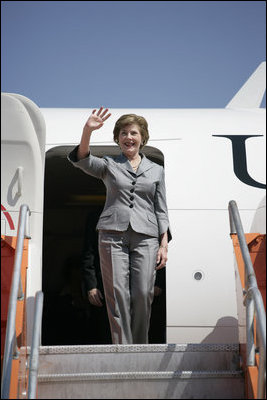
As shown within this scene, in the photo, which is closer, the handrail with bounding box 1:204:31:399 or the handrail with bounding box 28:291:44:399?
the handrail with bounding box 28:291:44:399

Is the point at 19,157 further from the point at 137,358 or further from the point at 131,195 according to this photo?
the point at 137,358

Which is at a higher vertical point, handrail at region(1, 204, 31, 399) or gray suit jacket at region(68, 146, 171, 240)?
gray suit jacket at region(68, 146, 171, 240)

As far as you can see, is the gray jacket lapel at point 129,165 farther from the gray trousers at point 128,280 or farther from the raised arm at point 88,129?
the gray trousers at point 128,280

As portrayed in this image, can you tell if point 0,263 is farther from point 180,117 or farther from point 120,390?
point 180,117

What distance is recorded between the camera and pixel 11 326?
3.21 meters

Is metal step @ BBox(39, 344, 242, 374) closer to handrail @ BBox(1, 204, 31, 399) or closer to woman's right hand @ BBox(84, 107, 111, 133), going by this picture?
handrail @ BBox(1, 204, 31, 399)

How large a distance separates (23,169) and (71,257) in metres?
4.88

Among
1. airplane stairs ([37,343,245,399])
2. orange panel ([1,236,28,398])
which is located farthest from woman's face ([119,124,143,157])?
airplane stairs ([37,343,245,399])

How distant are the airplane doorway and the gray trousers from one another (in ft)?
4.02

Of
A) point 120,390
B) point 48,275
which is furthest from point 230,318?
point 48,275

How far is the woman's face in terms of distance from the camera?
4109mm

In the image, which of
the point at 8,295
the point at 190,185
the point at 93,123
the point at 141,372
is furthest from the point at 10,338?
the point at 190,185

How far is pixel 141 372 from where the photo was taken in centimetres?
361

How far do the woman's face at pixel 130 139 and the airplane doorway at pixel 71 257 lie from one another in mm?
1167
